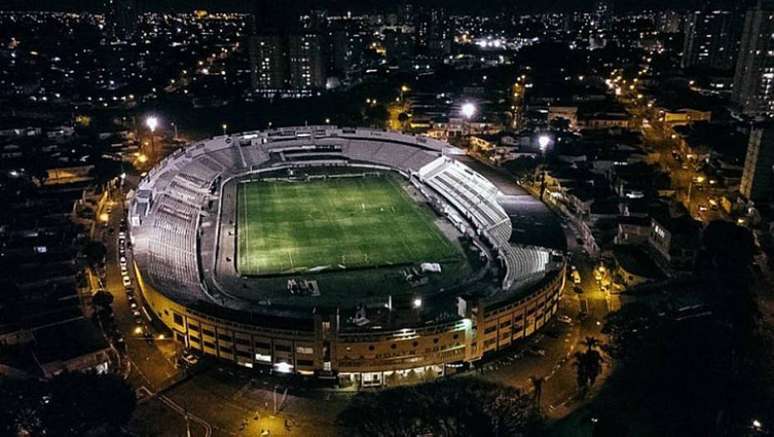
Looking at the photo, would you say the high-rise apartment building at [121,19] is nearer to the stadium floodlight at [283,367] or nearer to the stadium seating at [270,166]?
the stadium seating at [270,166]

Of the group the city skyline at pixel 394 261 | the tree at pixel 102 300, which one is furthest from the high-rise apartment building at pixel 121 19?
the tree at pixel 102 300

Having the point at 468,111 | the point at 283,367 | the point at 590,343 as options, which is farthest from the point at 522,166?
the point at 283,367

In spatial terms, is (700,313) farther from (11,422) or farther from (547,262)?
(11,422)

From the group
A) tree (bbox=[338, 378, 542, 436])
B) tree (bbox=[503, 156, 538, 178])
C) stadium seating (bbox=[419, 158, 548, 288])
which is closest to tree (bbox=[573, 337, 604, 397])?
tree (bbox=[338, 378, 542, 436])

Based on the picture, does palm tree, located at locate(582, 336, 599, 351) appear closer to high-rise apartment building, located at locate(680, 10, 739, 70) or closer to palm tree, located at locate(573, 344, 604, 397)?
palm tree, located at locate(573, 344, 604, 397)

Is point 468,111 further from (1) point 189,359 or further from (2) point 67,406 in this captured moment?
(2) point 67,406
